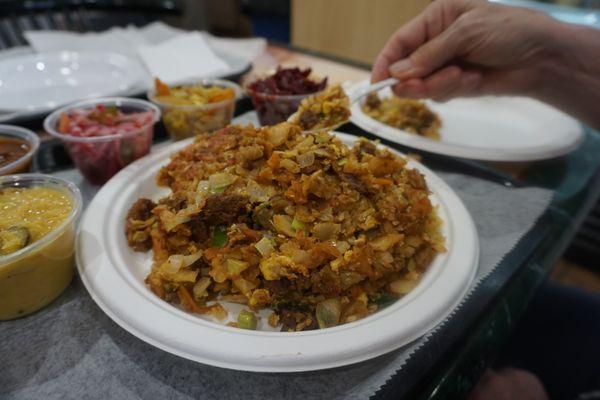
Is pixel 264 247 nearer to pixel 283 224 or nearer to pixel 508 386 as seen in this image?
pixel 283 224

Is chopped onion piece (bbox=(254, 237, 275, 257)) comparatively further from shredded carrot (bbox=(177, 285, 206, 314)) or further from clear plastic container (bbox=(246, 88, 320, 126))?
clear plastic container (bbox=(246, 88, 320, 126))

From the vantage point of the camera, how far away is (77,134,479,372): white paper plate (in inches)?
35.0

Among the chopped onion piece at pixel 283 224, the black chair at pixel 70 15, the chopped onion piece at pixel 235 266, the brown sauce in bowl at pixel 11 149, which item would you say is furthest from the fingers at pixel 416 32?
the black chair at pixel 70 15

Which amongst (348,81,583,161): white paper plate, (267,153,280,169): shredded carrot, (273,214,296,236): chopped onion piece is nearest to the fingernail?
(348,81,583,161): white paper plate

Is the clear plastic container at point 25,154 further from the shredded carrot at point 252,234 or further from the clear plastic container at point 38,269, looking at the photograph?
the shredded carrot at point 252,234

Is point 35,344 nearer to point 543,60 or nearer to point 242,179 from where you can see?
point 242,179

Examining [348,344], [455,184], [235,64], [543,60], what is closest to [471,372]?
[348,344]

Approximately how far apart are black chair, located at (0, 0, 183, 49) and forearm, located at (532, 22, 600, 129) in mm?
3200

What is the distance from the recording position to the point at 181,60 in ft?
9.11

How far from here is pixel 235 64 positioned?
9.08ft

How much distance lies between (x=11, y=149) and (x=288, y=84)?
49.1 inches

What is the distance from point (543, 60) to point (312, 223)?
1.72 metres

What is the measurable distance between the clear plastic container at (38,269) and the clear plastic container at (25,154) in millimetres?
218

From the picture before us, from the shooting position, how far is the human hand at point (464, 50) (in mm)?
1910
